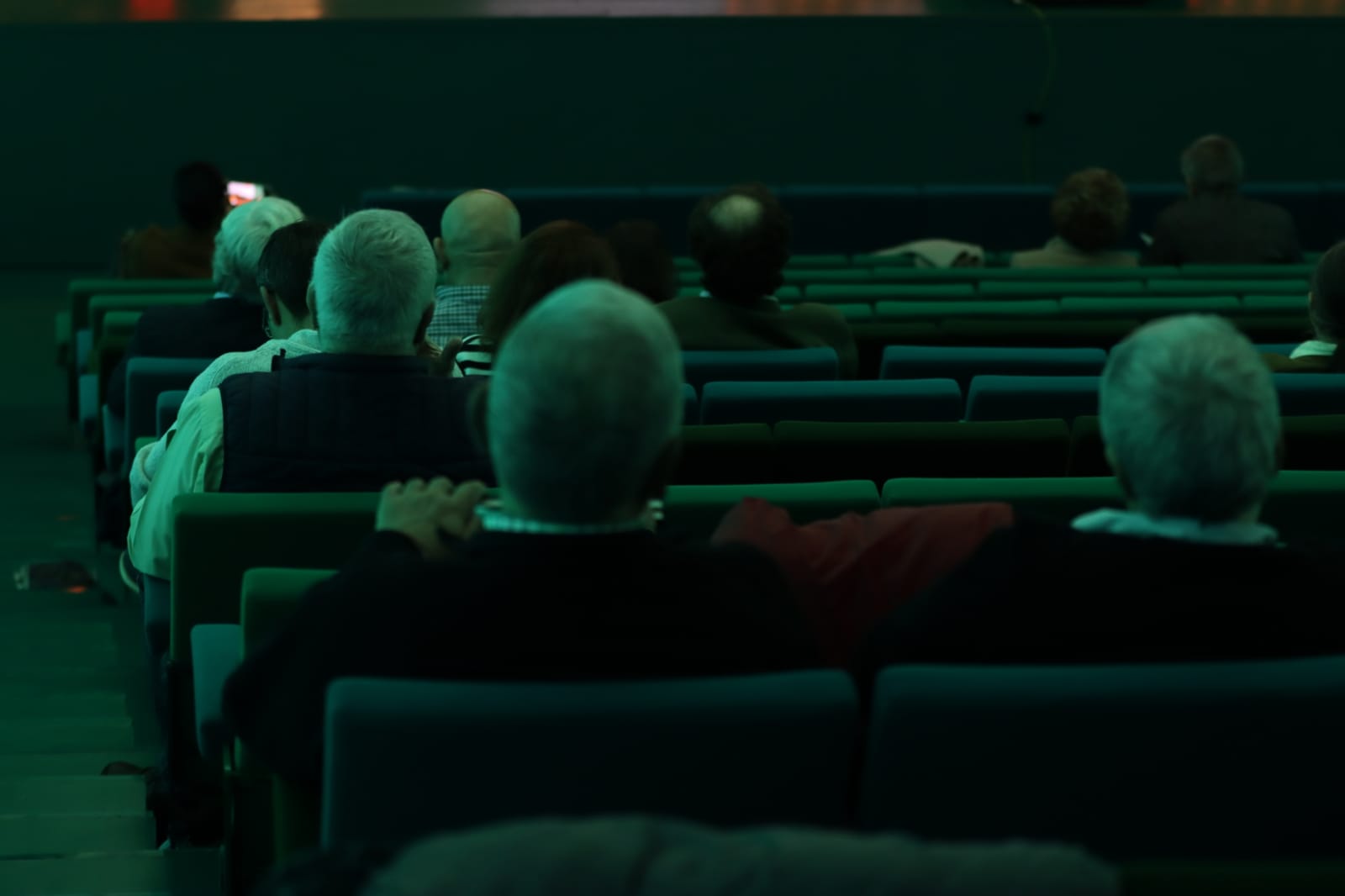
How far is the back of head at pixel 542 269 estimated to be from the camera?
3088mm

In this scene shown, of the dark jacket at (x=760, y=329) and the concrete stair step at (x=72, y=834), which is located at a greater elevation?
the dark jacket at (x=760, y=329)

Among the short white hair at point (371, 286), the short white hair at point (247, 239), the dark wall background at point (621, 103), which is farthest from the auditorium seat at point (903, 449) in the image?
the dark wall background at point (621, 103)

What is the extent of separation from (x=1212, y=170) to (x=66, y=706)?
5.31 meters

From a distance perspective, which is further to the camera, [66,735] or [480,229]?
[480,229]

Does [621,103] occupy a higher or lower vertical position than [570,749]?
higher

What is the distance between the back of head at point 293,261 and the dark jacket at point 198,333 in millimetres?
800

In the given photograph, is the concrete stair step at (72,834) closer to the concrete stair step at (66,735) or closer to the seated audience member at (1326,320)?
the concrete stair step at (66,735)

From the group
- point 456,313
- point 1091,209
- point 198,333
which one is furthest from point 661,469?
point 1091,209

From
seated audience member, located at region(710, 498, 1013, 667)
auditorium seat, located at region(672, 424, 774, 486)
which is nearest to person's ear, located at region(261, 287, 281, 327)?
auditorium seat, located at region(672, 424, 774, 486)

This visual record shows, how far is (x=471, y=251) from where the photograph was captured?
481 centimetres

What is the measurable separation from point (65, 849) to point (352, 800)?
4.53 ft

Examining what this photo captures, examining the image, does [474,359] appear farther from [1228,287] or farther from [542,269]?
[1228,287]

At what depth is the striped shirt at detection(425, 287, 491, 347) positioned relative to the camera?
188 inches

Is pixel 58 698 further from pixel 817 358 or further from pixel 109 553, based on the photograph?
pixel 817 358
